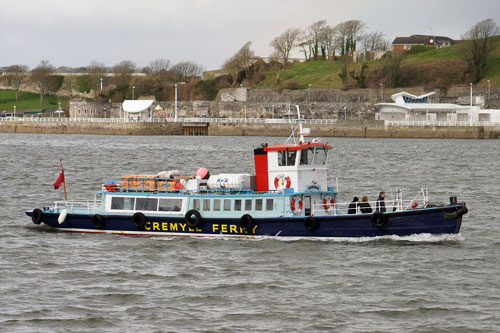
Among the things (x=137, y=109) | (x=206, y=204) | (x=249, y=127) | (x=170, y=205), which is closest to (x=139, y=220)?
(x=170, y=205)

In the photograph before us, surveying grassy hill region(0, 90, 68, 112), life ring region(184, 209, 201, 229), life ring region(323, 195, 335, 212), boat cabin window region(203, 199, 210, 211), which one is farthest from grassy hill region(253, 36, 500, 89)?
life ring region(184, 209, 201, 229)

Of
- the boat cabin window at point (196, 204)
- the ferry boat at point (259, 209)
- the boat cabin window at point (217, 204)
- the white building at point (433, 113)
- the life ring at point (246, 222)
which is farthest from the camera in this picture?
the white building at point (433, 113)

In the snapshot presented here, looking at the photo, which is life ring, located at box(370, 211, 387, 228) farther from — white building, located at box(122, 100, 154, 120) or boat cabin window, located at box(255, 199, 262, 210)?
white building, located at box(122, 100, 154, 120)

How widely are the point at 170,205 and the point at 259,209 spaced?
329 cm

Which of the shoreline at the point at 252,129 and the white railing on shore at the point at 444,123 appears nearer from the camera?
the white railing on shore at the point at 444,123

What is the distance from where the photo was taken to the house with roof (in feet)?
564

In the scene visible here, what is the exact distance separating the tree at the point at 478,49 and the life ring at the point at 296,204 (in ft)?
375

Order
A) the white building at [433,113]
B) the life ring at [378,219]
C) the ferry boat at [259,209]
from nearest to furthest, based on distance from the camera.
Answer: the life ring at [378,219] < the ferry boat at [259,209] < the white building at [433,113]

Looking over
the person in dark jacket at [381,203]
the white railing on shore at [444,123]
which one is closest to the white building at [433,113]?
the white railing on shore at [444,123]

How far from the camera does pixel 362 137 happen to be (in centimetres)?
11819

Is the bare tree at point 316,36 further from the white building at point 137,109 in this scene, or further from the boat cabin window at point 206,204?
the boat cabin window at point 206,204

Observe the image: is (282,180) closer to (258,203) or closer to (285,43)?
(258,203)

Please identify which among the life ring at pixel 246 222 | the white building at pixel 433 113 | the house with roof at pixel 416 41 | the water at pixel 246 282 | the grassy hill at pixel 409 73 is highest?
the house with roof at pixel 416 41

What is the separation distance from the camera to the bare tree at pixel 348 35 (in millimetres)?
162500
